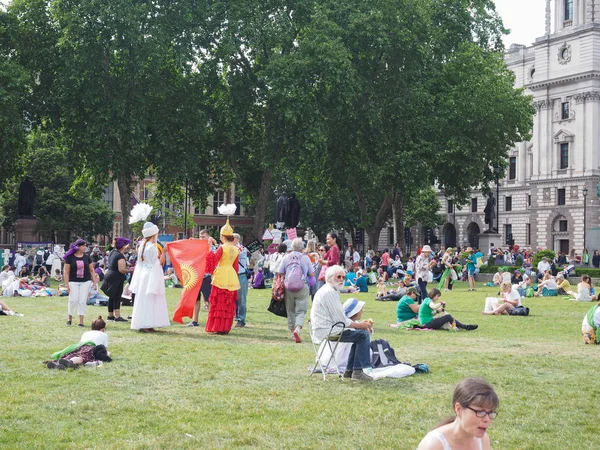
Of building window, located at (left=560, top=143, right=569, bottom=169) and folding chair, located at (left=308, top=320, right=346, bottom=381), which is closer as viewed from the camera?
folding chair, located at (left=308, top=320, right=346, bottom=381)

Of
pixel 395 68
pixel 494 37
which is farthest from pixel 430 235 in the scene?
pixel 395 68

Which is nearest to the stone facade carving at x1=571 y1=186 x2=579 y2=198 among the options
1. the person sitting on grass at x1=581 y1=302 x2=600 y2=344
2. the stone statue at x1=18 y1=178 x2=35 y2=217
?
the stone statue at x1=18 y1=178 x2=35 y2=217

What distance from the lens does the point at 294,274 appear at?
15.1 meters

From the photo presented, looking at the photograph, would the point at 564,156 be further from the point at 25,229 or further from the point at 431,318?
the point at 431,318

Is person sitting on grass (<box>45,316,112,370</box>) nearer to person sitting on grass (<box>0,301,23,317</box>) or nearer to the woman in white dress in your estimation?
the woman in white dress

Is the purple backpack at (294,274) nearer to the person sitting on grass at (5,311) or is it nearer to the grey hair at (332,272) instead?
the grey hair at (332,272)

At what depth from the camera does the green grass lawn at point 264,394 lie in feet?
25.5

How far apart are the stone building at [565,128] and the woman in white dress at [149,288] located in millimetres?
64222

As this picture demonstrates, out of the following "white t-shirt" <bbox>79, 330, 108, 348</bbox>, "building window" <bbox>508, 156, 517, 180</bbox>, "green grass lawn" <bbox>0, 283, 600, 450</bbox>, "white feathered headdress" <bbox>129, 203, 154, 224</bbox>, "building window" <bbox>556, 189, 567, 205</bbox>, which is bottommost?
"green grass lawn" <bbox>0, 283, 600, 450</bbox>

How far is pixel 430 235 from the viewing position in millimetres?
93812

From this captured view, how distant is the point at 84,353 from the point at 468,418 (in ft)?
27.3

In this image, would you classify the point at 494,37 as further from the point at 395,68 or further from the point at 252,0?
the point at 252,0

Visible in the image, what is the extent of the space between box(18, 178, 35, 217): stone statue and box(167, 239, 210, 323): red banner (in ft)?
77.9

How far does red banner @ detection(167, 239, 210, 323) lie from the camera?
17312 mm
